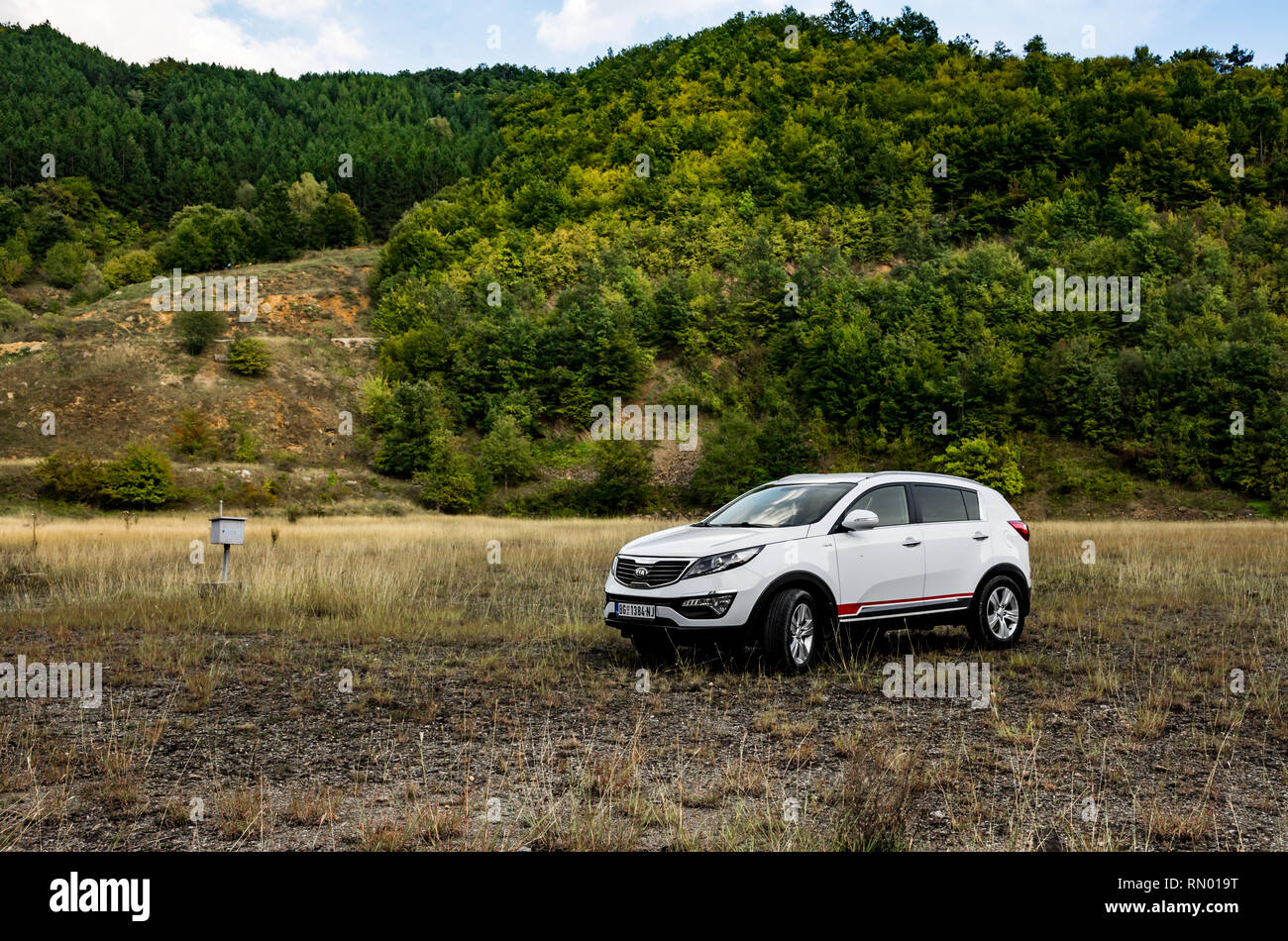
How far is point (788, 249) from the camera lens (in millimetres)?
88375

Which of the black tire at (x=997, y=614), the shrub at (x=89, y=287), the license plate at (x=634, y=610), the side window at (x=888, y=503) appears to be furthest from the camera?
the shrub at (x=89, y=287)

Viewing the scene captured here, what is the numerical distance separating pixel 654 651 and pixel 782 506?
6.99 ft

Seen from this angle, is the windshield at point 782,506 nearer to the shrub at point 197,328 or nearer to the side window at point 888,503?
the side window at point 888,503

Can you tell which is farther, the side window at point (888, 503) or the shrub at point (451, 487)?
the shrub at point (451, 487)

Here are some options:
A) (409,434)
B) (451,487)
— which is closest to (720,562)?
(451,487)

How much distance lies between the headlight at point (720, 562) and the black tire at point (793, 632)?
0.49 meters

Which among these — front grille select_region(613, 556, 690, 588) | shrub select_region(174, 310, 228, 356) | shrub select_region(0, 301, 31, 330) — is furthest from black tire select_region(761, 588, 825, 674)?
shrub select_region(0, 301, 31, 330)

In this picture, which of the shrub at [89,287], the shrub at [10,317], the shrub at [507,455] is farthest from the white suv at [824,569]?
the shrub at [89,287]

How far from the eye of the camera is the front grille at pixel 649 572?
946 cm

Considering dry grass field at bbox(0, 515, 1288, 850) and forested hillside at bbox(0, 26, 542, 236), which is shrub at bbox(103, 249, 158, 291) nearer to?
forested hillside at bbox(0, 26, 542, 236)

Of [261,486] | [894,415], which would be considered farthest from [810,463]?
[261,486]

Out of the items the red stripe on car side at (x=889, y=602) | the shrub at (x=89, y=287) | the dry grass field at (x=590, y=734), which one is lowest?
the dry grass field at (x=590, y=734)

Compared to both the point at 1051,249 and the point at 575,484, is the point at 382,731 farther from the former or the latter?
the point at 1051,249

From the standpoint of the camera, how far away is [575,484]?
58.8m
